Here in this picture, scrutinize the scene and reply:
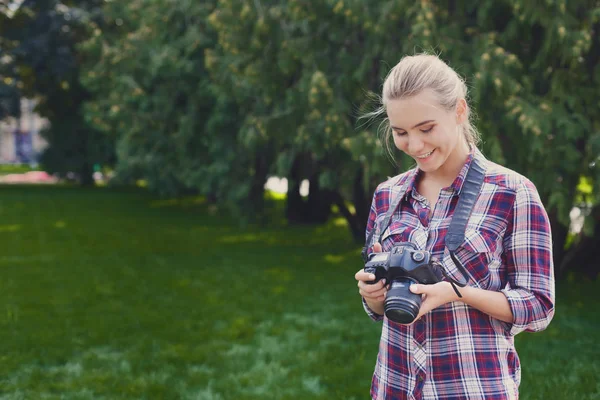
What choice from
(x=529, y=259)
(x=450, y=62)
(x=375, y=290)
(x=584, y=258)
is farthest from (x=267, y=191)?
(x=529, y=259)

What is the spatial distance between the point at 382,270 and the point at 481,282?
10.9 inches

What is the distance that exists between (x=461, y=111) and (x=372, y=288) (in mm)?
570

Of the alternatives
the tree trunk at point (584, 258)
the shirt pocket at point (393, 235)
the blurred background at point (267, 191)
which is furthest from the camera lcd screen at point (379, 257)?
the tree trunk at point (584, 258)

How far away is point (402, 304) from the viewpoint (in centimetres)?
184

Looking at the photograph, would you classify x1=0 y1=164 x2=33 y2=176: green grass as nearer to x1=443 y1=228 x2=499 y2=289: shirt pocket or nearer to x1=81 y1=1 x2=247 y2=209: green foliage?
x1=81 y1=1 x2=247 y2=209: green foliage

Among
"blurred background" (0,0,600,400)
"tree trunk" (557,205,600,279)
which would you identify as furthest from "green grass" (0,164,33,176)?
"tree trunk" (557,205,600,279)

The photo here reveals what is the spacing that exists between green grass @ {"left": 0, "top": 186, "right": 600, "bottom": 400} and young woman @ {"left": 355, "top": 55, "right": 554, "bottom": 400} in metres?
3.23

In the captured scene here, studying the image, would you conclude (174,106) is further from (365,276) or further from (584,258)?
(365,276)

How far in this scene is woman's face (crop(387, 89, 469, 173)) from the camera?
1964 mm

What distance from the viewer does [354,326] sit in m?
7.05

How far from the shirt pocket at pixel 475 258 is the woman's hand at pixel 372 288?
186 mm

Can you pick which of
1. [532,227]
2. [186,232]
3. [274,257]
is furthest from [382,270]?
[186,232]

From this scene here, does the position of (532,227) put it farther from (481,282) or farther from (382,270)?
(382,270)

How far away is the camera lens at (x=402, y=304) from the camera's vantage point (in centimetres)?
184
